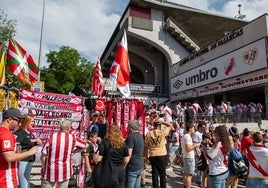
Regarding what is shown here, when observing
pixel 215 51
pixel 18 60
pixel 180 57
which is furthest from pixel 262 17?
pixel 18 60

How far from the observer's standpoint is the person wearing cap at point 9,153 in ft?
9.82

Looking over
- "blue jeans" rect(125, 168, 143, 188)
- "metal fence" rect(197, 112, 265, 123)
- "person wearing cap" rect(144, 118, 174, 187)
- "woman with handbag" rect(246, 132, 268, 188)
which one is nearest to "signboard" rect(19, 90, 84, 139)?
"person wearing cap" rect(144, 118, 174, 187)

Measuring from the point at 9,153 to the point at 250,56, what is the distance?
71.1 ft

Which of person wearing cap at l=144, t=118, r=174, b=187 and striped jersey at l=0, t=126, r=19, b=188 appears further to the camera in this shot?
person wearing cap at l=144, t=118, r=174, b=187

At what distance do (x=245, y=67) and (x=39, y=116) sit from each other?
18803mm

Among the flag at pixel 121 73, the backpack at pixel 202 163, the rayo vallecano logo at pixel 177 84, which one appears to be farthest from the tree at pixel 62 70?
the backpack at pixel 202 163

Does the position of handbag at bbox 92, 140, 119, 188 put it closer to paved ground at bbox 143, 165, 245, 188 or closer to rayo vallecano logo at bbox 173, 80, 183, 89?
paved ground at bbox 143, 165, 245, 188

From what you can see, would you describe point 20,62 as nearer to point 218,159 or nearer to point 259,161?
point 218,159

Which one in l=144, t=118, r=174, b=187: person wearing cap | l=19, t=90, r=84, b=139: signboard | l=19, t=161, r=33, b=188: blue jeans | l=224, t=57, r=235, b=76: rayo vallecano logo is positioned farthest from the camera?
l=224, t=57, r=235, b=76: rayo vallecano logo

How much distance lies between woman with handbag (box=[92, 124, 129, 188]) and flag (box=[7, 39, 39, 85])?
6341 mm

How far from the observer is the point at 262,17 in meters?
20.6

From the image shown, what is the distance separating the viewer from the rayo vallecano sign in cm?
2055

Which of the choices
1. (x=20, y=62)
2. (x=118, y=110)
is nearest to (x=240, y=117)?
(x=118, y=110)

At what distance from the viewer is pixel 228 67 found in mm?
24281
